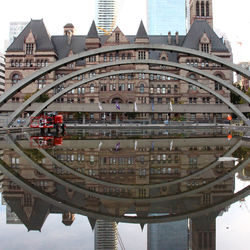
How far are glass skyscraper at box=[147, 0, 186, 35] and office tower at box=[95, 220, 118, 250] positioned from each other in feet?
542

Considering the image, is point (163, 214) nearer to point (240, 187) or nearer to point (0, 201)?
point (240, 187)

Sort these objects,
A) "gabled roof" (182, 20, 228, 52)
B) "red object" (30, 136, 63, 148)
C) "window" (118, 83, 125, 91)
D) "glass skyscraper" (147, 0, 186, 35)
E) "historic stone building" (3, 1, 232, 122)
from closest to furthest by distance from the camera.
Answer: "red object" (30, 136, 63, 148), "historic stone building" (3, 1, 232, 122), "window" (118, 83, 125, 91), "gabled roof" (182, 20, 228, 52), "glass skyscraper" (147, 0, 186, 35)

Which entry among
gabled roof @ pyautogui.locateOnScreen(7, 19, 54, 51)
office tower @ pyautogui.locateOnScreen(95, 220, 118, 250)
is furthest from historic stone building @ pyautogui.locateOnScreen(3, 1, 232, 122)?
office tower @ pyautogui.locateOnScreen(95, 220, 118, 250)

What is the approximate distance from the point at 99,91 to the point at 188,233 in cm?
6233

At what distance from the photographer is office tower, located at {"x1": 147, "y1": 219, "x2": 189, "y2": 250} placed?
3695mm

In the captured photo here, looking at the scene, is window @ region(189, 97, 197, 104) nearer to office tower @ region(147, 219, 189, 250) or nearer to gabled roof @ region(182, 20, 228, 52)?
gabled roof @ region(182, 20, 228, 52)

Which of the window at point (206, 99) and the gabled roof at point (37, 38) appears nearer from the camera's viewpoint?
the window at point (206, 99)

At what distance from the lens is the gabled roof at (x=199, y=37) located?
7031 cm

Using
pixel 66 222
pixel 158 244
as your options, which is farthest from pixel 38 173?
pixel 158 244

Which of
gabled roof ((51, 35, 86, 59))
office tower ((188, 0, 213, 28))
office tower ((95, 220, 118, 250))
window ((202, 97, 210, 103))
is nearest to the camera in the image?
office tower ((95, 220, 118, 250))

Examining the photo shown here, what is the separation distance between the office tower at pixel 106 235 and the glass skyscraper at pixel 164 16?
165051 millimetres

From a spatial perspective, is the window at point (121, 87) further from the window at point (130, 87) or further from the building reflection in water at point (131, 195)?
the building reflection in water at point (131, 195)

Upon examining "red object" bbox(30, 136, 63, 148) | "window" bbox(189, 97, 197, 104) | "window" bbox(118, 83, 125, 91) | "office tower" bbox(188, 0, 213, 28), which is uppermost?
"office tower" bbox(188, 0, 213, 28)

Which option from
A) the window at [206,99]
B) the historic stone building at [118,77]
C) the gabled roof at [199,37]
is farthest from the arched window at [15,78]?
the window at [206,99]
